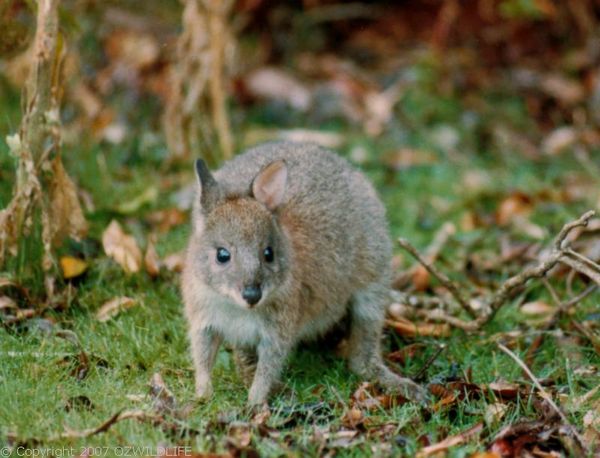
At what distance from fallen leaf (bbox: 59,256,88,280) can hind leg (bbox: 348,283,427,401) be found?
1615 mm

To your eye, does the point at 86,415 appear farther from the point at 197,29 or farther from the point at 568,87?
the point at 568,87

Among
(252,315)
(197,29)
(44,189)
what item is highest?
(197,29)

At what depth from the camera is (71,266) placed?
6102 millimetres

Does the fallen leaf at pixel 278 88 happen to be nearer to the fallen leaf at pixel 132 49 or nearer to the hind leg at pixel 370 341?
the fallen leaf at pixel 132 49

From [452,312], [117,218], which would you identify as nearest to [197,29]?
[117,218]

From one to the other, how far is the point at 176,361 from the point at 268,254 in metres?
0.89

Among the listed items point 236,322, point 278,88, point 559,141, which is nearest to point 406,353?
point 236,322

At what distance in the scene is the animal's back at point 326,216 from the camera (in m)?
5.46

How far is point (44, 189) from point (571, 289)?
3.33 metres

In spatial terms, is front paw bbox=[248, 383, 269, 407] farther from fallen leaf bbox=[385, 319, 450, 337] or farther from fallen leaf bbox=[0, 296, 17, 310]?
fallen leaf bbox=[0, 296, 17, 310]

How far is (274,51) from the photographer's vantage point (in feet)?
36.5

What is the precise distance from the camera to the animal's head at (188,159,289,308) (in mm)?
4887

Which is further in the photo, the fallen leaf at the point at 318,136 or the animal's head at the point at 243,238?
the fallen leaf at the point at 318,136

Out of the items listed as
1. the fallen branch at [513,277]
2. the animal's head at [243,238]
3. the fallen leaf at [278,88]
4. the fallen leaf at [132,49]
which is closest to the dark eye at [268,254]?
the animal's head at [243,238]
